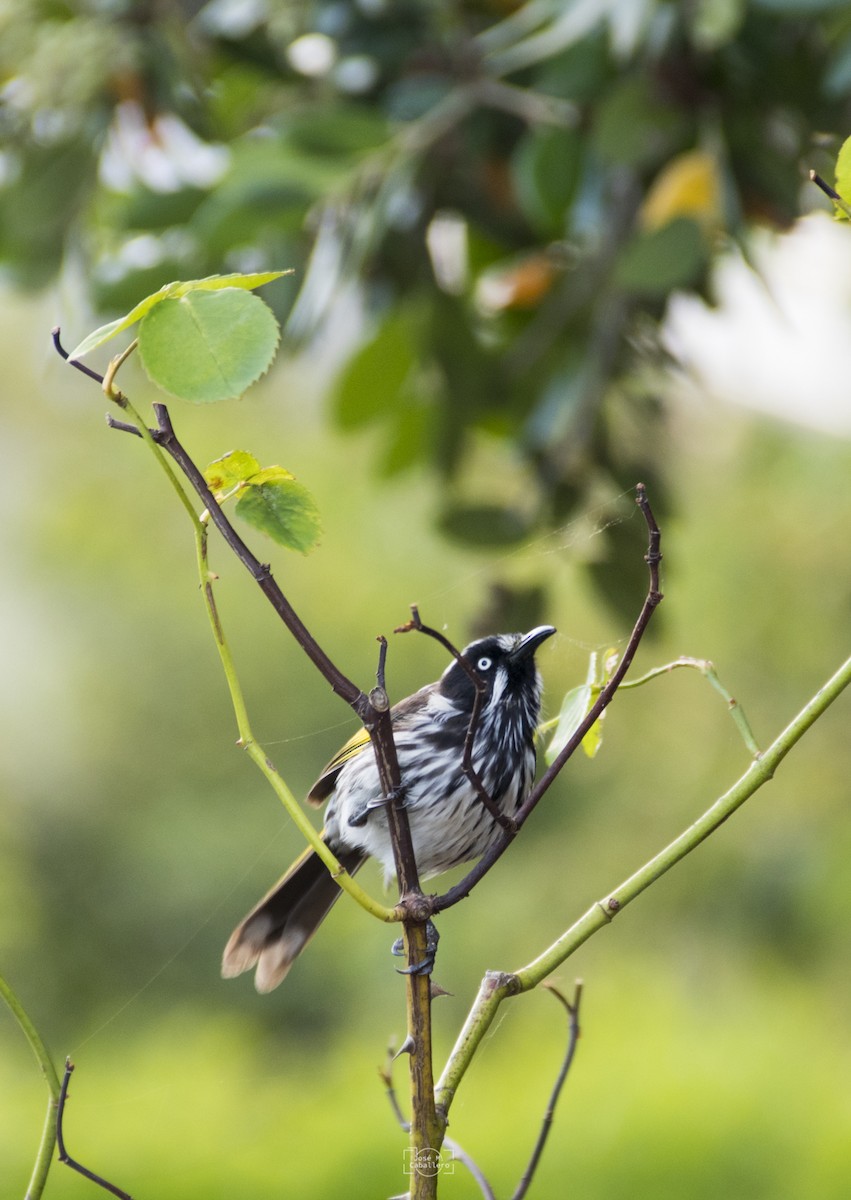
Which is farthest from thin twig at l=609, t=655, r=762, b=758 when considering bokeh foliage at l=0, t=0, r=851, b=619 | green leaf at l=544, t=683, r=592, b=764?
bokeh foliage at l=0, t=0, r=851, b=619

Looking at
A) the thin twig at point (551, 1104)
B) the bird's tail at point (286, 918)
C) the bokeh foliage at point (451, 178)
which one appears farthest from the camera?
the bokeh foliage at point (451, 178)

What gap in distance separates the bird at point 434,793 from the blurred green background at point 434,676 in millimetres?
56

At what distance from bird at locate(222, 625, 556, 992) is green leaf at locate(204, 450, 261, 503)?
17.0 inches

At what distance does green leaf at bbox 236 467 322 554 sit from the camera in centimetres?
48

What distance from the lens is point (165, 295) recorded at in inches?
17.7

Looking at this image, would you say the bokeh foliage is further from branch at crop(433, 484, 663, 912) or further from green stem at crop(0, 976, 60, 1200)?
green stem at crop(0, 976, 60, 1200)

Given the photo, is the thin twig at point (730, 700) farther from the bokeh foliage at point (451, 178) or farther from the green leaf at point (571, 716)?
the bokeh foliage at point (451, 178)

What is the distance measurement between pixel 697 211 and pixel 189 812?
4.41 meters

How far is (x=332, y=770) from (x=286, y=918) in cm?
11

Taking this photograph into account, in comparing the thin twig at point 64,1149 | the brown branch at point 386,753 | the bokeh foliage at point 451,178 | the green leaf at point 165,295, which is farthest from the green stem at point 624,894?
the bokeh foliage at point 451,178

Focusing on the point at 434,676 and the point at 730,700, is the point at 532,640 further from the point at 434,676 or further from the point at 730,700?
the point at 434,676

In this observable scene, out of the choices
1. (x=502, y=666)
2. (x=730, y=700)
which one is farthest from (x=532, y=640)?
(x=730, y=700)

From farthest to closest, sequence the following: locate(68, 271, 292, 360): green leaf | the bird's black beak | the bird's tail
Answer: the bird's tail → the bird's black beak → locate(68, 271, 292, 360): green leaf

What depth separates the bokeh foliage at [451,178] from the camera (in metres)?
1.14
